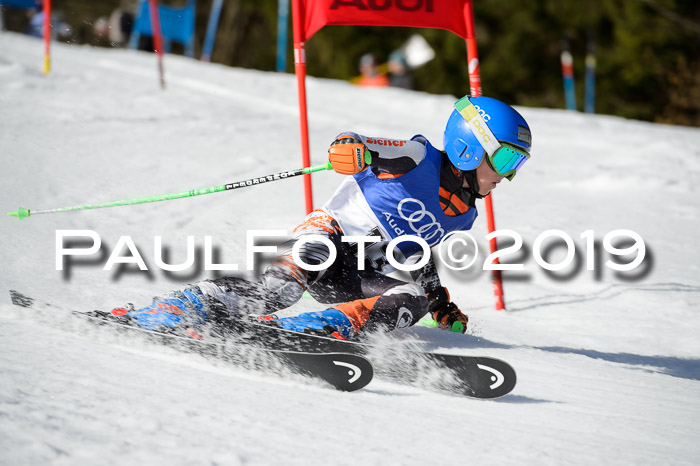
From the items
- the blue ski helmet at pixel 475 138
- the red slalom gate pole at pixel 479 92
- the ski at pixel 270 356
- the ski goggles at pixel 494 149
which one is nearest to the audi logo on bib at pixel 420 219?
the blue ski helmet at pixel 475 138

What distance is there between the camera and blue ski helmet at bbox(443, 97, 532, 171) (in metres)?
3.32

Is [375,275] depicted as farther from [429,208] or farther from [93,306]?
[93,306]

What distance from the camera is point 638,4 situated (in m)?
16.9

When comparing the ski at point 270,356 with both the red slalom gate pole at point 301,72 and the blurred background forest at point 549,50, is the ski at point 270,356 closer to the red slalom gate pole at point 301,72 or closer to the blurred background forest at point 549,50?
the red slalom gate pole at point 301,72

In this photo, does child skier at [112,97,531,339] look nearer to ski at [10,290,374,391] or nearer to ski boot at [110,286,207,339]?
ski boot at [110,286,207,339]

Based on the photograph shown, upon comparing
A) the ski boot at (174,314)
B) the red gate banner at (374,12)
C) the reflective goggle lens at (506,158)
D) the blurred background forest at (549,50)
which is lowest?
the ski boot at (174,314)

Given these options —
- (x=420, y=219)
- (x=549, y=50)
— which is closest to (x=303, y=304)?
(x=420, y=219)

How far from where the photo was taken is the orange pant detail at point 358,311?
3117mm

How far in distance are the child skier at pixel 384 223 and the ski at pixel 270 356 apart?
210 millimetres

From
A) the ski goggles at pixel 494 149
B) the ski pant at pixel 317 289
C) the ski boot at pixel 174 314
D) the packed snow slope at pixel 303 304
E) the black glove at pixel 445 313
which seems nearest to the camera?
the packed snow slope at pixel 303 304

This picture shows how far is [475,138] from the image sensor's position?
333 cm

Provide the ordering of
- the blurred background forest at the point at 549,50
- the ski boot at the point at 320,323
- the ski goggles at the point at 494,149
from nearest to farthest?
the ski boot at the point at 320,323, the ski goggles at the point at 494,149, the blurred background forest at the point at 549,50

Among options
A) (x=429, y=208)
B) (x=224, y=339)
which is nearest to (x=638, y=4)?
(x=429, y=208)

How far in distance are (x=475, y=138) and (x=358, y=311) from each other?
942 millimetres
